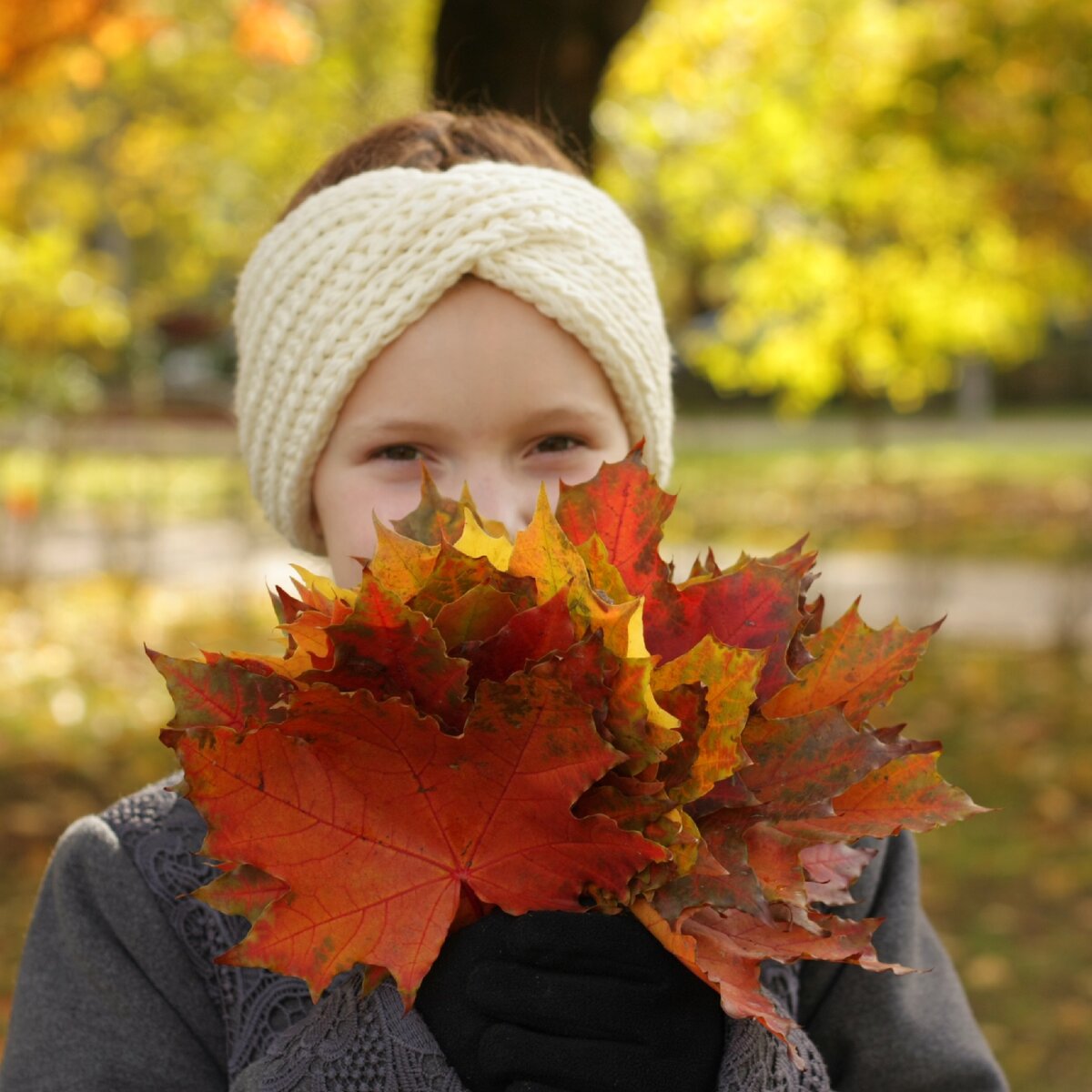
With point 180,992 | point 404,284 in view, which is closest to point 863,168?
point 404,284

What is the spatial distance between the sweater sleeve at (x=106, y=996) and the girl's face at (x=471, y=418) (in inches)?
19.5

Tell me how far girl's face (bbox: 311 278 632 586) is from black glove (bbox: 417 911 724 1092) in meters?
Answer: 0.58

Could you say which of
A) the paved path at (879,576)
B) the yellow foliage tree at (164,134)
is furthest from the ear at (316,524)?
the paved path at (879,576)

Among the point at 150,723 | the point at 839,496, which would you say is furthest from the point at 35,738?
the point at 839,496

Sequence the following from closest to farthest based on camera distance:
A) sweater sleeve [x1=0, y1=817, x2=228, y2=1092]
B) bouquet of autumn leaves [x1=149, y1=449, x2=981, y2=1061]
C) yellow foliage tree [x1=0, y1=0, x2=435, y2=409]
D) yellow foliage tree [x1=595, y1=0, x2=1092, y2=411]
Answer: bouquet of autumn leaves [x1=149, y1=449, x2=981, y2=1061] < sweater sleeve [x1=0, y1=817, x2=228, y2=1092] < yellow foliage tree [x1=595, y1=0, x2=1092, y2=411] < yellow foliage tree [x1=0, y1=0, x2=435, y2=409]

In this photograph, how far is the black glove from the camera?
3.59ft

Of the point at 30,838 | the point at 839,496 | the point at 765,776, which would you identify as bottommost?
the point at 839,496

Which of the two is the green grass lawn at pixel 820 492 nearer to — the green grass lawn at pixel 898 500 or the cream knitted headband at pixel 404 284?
the green grass lawn at pixel 898 500

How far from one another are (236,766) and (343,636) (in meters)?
0.15

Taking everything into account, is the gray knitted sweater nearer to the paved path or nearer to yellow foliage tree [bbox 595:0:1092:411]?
yellow foliage tree [bbox 595:0:1092:411]

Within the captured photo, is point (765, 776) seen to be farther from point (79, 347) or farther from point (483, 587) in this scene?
point (79, 347)

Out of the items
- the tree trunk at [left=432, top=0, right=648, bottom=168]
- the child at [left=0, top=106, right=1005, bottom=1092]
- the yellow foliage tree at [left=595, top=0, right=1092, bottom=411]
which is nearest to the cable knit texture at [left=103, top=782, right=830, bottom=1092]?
the child at [left=0, top=106, right=1005, bottom=1092]

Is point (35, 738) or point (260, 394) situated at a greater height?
point (260, 394)

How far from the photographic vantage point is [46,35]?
518cm
